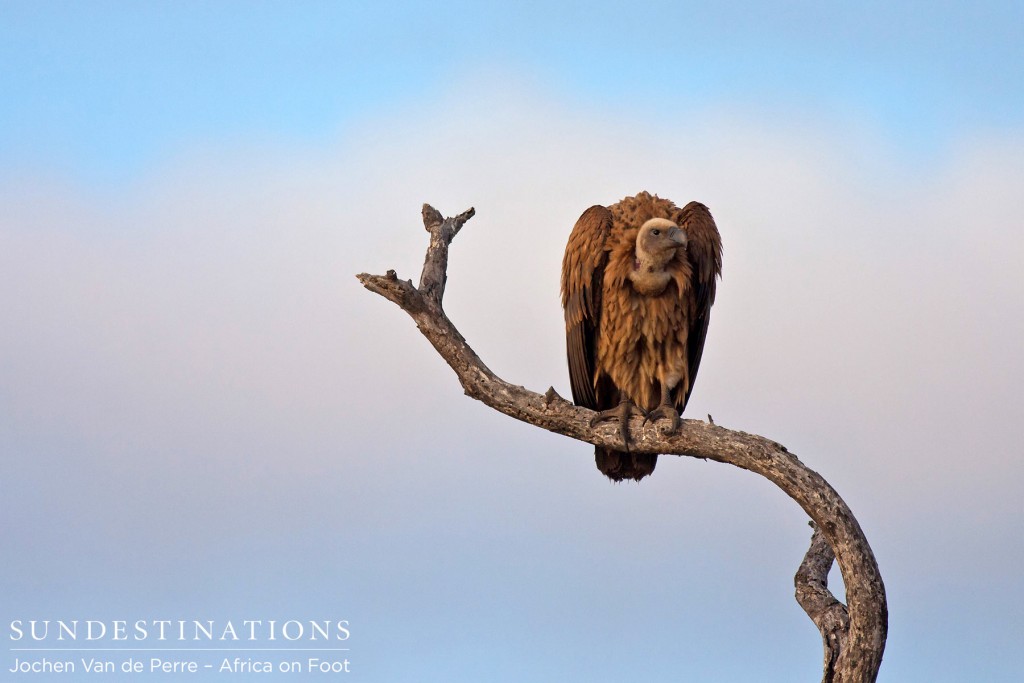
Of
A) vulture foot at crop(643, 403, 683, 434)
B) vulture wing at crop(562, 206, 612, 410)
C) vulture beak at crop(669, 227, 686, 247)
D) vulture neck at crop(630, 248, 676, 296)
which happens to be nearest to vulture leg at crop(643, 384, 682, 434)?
vulture foot at crop(643, 403, 683, 434)

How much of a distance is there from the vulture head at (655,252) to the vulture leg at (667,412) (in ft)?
2.38

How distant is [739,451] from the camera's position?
7.29 meters

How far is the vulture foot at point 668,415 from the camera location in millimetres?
7582

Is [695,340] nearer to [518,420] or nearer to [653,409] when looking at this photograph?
[653,409]

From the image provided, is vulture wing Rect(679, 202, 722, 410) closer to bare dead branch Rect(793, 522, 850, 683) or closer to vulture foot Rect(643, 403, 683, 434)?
vulture foot Rect(643, 403, 683, 434)

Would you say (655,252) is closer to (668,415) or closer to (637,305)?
(637,305)

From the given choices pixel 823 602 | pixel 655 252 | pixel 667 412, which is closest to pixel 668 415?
pixel 667 412

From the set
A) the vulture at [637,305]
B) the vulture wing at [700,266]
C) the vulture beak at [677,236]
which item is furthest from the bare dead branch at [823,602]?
the vulture beak at [677,236]

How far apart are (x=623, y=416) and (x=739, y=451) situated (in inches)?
34.4

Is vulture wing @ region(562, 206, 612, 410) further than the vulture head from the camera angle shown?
Yes

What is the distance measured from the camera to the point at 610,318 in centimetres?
801

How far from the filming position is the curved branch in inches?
278

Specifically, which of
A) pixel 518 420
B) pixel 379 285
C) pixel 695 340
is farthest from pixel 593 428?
pixel 379 285

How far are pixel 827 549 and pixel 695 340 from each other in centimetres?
168
